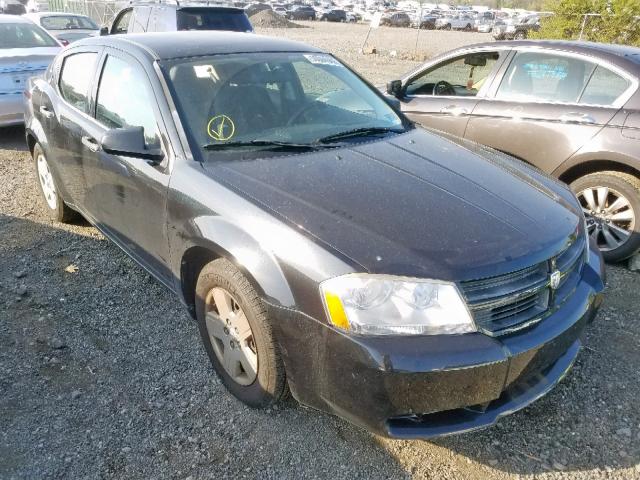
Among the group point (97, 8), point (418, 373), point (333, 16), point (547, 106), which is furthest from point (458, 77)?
point (333, 16)

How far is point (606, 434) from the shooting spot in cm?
250

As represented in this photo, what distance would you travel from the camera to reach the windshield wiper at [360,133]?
9.76ft

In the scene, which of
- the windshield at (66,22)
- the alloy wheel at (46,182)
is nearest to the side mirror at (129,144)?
the alloy wheel at (46,182)

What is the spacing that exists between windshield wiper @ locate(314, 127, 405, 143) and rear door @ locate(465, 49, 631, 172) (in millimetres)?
1656

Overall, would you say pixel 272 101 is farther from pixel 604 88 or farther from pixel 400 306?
pixel 604 88

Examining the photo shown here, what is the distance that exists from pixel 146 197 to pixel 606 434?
266 centimetres

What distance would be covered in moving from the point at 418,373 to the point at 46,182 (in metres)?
4.17

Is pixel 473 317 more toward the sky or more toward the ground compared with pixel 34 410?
more toward the sky

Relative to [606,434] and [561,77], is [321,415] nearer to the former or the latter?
[606,434]

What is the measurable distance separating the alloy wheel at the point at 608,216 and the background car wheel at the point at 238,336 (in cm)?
302

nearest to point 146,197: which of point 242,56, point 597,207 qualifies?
point 242,56

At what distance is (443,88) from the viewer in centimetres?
525

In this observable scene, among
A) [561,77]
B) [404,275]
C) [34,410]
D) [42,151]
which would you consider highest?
[561,77]

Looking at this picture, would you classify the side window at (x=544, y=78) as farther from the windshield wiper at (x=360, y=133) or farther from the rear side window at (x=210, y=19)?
the rear side window at (x=210, y=19)
